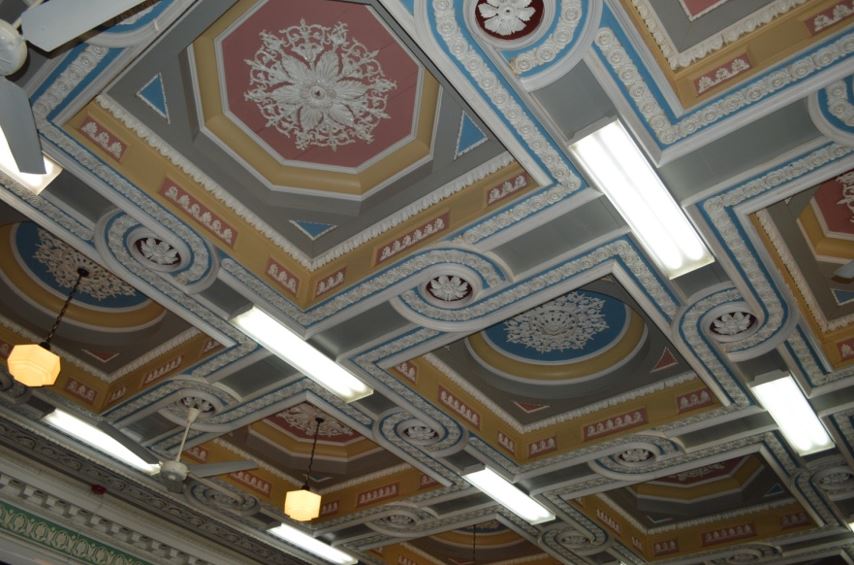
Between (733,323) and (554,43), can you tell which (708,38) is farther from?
(733,323)

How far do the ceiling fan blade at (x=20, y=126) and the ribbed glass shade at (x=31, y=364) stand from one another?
2198 mm

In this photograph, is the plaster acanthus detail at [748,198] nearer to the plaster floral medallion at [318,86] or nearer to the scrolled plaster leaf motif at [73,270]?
the plaster floral medallion at [318,86]

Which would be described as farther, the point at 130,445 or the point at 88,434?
the point at 88,434

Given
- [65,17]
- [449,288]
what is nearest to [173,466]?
[449,288]

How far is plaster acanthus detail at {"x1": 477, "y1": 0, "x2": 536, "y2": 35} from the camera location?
176 inches

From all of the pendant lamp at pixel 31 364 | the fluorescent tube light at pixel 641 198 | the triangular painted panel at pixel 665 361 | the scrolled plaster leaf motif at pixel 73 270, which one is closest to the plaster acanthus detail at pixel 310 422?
the scrolled plaster leaf motif at pixel 73 270

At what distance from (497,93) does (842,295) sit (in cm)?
439

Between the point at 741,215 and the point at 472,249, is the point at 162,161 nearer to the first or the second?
the point at 472,249

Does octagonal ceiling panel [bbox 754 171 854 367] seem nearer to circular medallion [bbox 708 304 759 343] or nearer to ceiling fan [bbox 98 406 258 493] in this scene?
circular medallion [bbox 708 304 759 343]

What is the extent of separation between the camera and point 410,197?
6.52 meters

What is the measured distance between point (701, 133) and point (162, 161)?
454 centimetres

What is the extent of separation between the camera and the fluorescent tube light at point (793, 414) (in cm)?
684

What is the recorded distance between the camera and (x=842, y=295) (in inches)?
271

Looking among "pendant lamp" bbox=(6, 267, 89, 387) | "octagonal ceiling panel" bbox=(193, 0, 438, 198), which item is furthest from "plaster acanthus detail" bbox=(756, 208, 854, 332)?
"pendant lamp" bbox=(6, 267, 89, 387)
